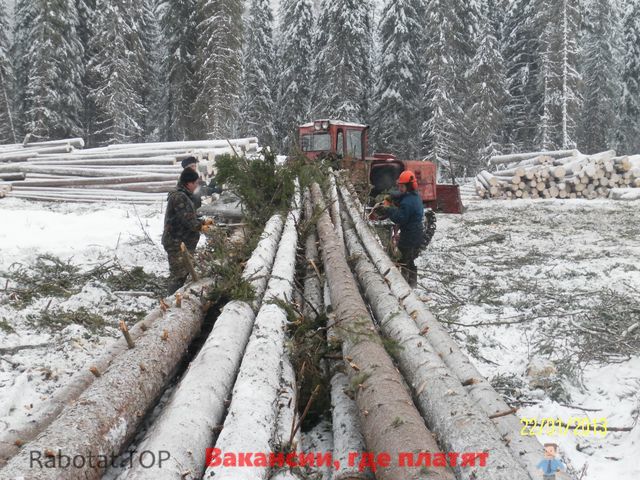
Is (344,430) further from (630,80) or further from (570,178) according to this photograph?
(630,80)

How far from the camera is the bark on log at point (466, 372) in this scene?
242 centimetres

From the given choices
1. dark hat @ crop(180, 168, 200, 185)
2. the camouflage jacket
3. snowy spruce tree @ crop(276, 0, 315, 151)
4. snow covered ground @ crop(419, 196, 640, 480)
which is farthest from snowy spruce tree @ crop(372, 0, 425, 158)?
the camouflage jacket

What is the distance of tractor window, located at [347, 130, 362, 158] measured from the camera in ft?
38.0

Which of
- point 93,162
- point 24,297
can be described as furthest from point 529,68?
point 24,297

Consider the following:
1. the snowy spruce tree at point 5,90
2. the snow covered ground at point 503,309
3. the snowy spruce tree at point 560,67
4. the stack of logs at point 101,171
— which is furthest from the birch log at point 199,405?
the snowy spruce tree at point 5,90

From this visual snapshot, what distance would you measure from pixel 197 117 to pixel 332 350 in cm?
2532

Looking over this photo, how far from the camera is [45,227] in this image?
812 centimetres

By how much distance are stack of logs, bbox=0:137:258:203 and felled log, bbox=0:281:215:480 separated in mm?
11381

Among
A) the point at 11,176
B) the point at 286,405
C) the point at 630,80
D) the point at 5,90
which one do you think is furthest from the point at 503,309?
the point at 630,80

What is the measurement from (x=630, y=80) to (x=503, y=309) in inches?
1631

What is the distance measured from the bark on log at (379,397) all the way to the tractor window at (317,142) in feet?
26.6

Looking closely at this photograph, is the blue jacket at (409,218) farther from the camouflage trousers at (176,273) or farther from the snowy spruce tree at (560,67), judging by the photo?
the snowy spruce tree at (560,67)

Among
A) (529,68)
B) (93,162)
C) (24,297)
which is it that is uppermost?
(529,68)

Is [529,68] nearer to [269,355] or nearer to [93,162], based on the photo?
[93,162]
